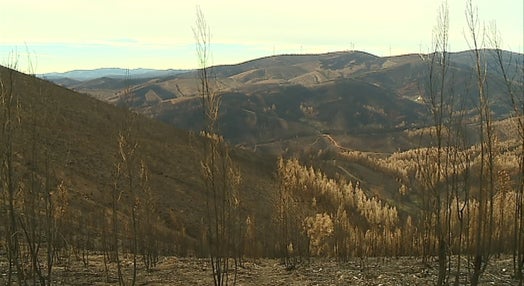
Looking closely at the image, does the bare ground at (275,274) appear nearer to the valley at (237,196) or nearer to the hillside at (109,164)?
the valley at (237,196)

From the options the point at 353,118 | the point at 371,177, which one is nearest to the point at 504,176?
the point at 371,177

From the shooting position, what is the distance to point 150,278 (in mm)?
10930

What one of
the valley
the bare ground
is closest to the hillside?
the valley

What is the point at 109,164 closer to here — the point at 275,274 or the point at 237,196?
the point at 237,196

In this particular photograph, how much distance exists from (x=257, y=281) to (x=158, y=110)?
474ft

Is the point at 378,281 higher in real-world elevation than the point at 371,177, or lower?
higher

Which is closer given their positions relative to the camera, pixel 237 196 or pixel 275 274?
pixel 275 274

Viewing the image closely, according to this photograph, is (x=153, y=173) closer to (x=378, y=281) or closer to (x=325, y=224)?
(x=325, y=224)

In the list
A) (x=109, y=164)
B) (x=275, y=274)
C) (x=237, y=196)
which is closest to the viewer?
(x=275, y=274)

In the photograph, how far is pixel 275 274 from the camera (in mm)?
13156

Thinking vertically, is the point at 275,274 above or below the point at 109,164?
below

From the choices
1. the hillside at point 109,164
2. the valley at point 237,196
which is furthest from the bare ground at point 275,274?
the hillside at point 109,164

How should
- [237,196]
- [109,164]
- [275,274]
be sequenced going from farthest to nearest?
[109,164] → [237,196] → [275,274]

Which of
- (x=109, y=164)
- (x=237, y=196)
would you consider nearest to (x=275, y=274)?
(x=237, y=196)
